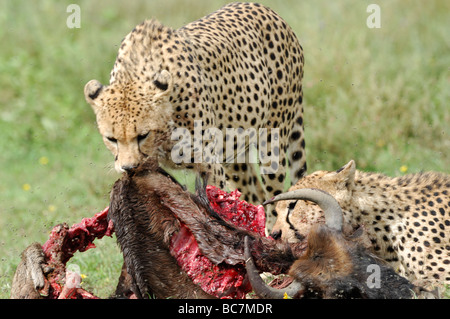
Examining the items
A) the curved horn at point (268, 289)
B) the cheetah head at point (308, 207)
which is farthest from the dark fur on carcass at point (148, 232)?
the cheetah head at point (308, 207)

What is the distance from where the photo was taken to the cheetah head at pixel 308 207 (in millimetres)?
4395

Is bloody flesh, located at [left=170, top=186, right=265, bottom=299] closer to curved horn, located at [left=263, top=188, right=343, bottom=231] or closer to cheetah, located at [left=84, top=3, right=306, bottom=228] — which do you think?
curved horn, located at [left=263, top=188, right=343, bottom=231]

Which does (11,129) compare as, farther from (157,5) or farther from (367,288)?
(367,288)

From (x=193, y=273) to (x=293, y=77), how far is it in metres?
3.09

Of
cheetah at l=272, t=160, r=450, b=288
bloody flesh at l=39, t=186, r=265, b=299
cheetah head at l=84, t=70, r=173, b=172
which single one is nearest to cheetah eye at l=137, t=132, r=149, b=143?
cheetah head at l=84, t=70, r=173, b=172

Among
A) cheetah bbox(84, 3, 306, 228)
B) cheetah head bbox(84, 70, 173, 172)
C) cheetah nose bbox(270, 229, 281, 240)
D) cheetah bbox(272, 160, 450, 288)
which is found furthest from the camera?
cheetah bbox(84, 3, 306, 228)

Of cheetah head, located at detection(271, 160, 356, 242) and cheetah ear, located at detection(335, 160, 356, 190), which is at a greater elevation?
cheetah ear, located at detection(335, 160, 356, 190)

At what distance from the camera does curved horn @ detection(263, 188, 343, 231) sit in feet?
12.7

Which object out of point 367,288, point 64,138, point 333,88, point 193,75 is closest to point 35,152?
point 64,138

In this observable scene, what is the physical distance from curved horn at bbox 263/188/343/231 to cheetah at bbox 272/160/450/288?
435mm

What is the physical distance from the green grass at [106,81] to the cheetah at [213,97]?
1.03m

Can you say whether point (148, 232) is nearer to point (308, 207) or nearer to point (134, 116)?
point (308, 207)

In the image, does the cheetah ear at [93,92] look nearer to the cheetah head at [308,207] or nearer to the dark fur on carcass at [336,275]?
the cheetah head at [308,207]

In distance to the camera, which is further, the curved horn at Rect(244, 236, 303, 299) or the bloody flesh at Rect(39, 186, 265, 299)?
the bloody flesh at Rect(39, 186, 265, 299)
